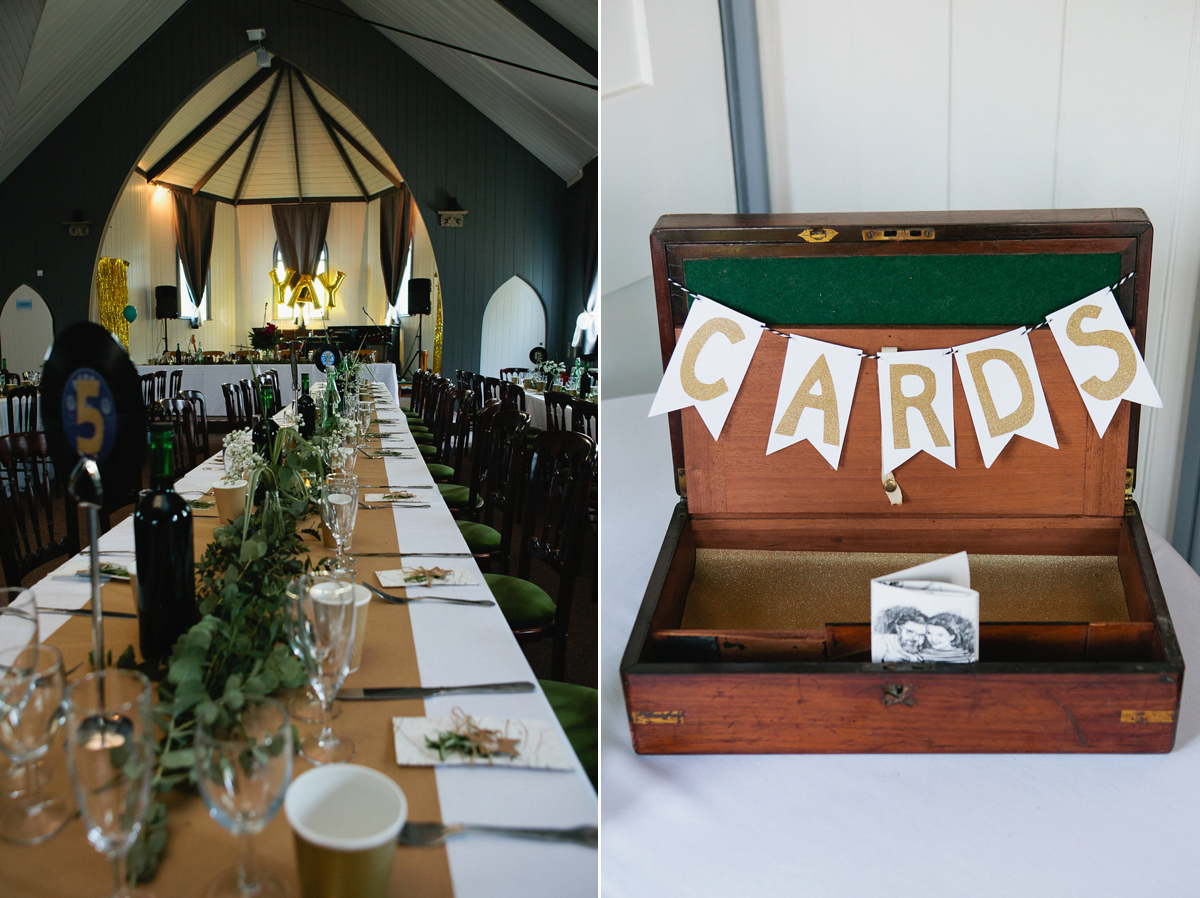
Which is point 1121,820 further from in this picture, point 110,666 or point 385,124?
point 385,124

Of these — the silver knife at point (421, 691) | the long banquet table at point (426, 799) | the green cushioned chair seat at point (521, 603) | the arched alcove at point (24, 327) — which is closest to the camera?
the long banquet table at point (426, 799)

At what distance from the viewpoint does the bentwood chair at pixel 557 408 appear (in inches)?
165

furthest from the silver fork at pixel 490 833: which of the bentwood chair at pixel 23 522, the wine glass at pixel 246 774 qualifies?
the bentwood chair at pixel 23 522

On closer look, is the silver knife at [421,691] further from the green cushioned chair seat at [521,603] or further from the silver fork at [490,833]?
the green cushioned chair seat at [521,603]

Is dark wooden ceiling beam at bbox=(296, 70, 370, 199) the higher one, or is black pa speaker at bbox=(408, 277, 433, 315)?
dark wooden ceiling beam at bbox=(296, 70, 370, 199)

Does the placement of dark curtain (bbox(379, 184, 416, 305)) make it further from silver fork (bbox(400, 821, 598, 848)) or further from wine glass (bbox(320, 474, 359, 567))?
silver fork (bbox(400, 821, 598, 848))

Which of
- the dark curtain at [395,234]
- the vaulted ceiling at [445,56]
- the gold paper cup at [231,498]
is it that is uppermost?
the vaulted ceiling at [445,56]

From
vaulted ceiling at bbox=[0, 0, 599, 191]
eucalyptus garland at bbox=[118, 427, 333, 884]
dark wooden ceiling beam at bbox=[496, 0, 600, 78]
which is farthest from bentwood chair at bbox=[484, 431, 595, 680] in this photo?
dark wooden ceiling beam at bbox=[496, 0, 600, 78]

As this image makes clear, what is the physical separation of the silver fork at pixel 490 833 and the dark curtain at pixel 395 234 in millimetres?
13991

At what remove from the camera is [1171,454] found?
1554 mm

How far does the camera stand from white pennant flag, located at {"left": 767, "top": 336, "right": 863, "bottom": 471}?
1200mm

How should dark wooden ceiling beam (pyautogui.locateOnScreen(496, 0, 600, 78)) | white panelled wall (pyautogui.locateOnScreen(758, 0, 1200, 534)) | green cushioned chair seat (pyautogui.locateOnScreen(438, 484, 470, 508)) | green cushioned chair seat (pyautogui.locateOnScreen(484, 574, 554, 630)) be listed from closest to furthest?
white panelled wall (pyautogui.locateOnScreen(758, 0, 1200, 534))
green cushioned chair seat (pyautogui.locateOnScreen(484, 574, 554, 630))
green cushioned chair seat (pyautogui.locateOnScreen(438, 484, 470, 508))
dark wooden ceiling beam (pyautogui.locateOnScreen(496, 0, 600, 78))

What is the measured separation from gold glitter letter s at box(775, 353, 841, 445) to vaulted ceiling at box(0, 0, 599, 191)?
19.0 feet

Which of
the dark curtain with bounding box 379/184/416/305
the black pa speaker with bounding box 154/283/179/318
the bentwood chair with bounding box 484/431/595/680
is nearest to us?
the bentwood chair with bounding box 484/431/595/680
